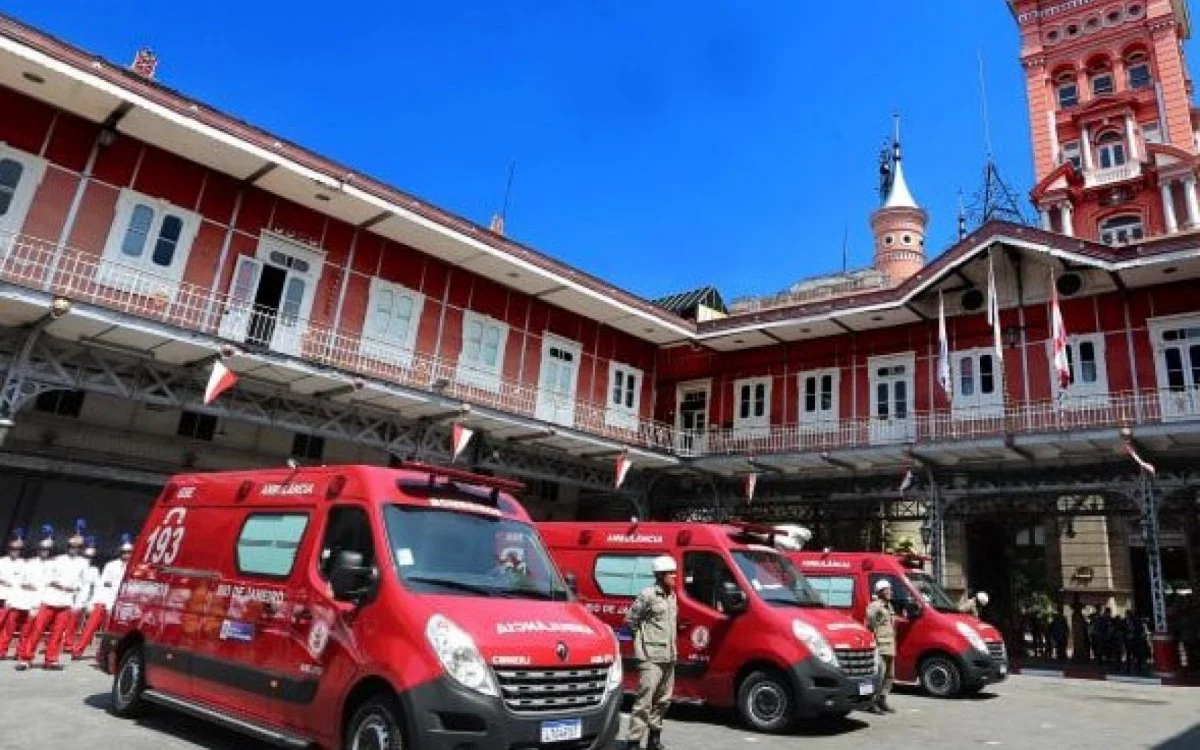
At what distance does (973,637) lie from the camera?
12523 millimetres

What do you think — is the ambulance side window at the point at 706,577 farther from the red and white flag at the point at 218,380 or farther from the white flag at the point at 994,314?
the white flag at the point at 994,314

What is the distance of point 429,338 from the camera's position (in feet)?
65.6

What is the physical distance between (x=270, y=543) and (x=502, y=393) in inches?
578

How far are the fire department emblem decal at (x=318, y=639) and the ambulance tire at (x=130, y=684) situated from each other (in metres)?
2.88

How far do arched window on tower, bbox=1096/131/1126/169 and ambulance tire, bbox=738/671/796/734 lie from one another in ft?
115

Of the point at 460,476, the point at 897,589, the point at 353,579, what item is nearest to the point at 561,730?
the point at 353,579

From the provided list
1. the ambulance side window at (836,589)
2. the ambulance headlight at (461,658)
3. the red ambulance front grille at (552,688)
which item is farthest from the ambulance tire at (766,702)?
the ambulance side window at (836,589)

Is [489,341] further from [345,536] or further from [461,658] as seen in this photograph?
[461,658]

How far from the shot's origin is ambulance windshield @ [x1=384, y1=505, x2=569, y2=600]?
5648mm

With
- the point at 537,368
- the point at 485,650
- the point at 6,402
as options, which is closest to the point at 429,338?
the point at 537,368

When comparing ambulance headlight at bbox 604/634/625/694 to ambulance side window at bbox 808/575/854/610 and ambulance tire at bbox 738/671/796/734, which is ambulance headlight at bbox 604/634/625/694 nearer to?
ambulance tire at bbox 738/671/796/734

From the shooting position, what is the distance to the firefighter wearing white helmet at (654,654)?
23.0ft

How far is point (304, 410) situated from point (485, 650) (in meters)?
13.6

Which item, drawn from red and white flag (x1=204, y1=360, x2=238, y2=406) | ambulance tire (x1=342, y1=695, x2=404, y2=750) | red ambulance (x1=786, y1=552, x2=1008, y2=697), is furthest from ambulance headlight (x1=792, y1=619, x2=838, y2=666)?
red and white flag (x1=204, y1=360, x2=238, y2=406)
